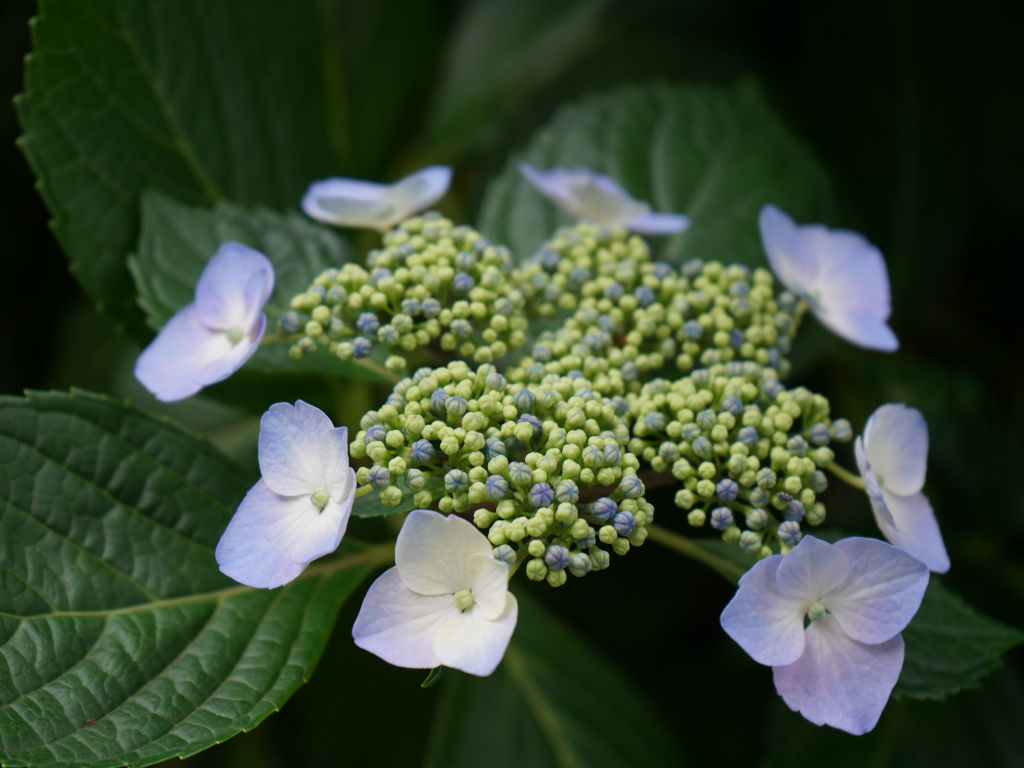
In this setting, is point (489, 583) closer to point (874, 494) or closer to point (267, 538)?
point (267, 538)

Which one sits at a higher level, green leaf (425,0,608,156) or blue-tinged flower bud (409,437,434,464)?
blue-tinged flower bud (409,437,434,464)

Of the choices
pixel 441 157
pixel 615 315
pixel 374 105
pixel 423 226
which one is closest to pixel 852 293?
pixel 615 315

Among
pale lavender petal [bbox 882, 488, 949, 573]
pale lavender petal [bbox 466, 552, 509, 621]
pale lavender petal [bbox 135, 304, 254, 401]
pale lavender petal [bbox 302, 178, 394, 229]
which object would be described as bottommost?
pale lavender petal [bbox 882, 488, 949, 573]

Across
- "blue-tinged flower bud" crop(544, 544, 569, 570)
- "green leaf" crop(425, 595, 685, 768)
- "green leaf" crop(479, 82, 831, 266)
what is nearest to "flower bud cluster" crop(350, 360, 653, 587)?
"blue-tinged flower bud" crop(544, 544, 569, 570)

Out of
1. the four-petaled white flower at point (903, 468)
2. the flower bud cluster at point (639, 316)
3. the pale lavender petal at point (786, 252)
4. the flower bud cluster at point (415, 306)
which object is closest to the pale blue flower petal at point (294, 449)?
the flower bud cluster at point (415, 306)

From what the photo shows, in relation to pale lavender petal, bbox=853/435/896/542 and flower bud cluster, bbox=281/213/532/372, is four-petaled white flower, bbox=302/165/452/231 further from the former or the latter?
pale lavender petal, bbox=853/435/896/542

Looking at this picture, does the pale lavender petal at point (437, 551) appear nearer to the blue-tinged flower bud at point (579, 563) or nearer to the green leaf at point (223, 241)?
the blue-tinged flower bud at point (579, 563)

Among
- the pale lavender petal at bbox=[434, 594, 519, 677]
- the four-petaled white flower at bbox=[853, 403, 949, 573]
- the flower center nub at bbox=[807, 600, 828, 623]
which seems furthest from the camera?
the four-petaled white flower at bbox=[853, 403, 949, 573]

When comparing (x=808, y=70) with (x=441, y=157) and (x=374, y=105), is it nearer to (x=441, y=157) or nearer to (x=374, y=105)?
(x=441, y=157)
